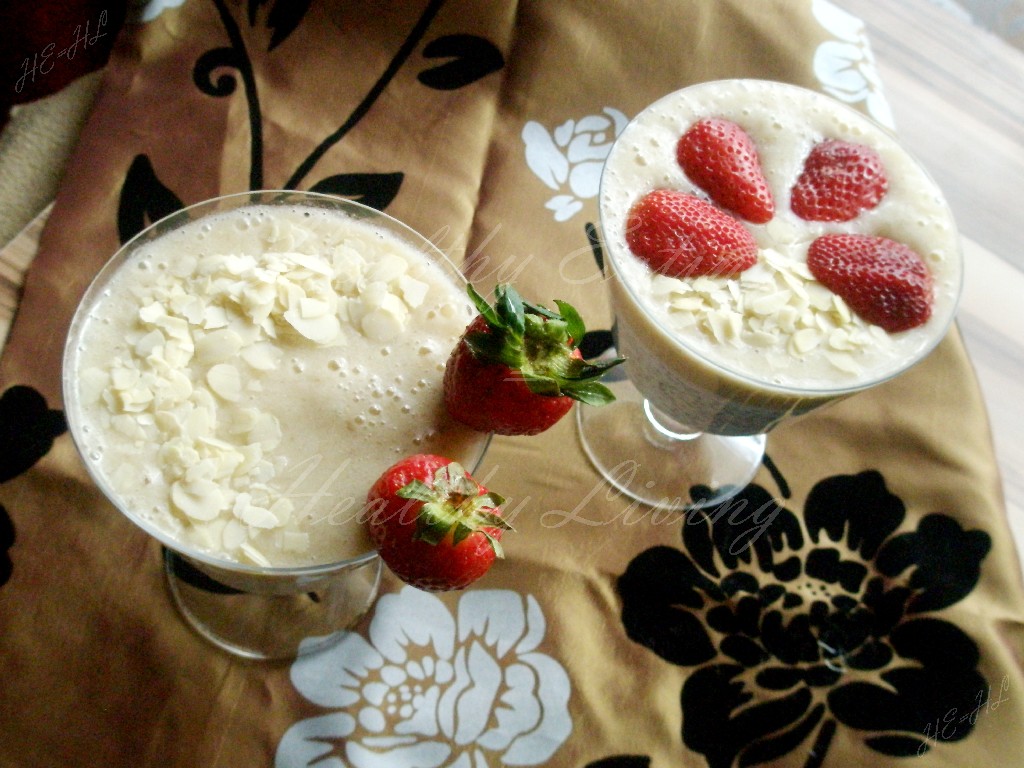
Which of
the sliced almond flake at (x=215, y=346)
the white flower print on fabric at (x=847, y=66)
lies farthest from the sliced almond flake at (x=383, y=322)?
the white flower print on fabric at (x=847, y=66)

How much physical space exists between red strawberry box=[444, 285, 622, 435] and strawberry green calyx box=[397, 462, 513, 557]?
70 mm

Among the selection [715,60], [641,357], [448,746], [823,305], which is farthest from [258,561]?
[715,60]

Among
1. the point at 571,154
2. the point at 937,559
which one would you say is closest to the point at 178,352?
the point at 571,154

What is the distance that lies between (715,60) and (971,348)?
51 cm

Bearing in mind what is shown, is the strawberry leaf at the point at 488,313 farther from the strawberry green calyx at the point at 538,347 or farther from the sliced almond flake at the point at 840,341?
the sliced almond flake at the point at 840,341

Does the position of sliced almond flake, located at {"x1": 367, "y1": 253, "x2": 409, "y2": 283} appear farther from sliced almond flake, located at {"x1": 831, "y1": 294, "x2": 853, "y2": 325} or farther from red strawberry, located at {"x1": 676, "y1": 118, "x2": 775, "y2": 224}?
sliced almond flake, located at {"x1": 831, "y1": 294, "x2": 853, "y2": 325}

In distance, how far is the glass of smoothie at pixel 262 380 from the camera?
71 centimetres

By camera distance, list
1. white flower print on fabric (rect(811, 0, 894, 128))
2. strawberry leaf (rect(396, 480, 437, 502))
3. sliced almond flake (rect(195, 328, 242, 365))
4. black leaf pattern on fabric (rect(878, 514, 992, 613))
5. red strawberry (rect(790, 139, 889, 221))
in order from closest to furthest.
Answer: strawberry leaf (rect(396, 480, 437, 502)), sliced almond flake (rect(195, 328, 242, 365)), red strawberry (rect(790, 139, 889, 221)), black leaf pattern on fabric (rect(878, 514, 992, 613)), white flower print on fabric (rect(811, 0, 894, 128))

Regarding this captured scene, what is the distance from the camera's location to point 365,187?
1093 mm

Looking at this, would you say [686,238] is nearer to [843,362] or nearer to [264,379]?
[843,362]

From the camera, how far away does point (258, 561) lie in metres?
0.70

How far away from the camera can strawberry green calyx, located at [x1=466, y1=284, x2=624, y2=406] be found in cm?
69

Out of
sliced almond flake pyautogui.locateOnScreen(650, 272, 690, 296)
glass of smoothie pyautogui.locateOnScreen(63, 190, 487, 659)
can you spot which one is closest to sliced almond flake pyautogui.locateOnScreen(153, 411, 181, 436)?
glass of smoothie pyautogui.locateOnScreen(63, 190, 487, 659)

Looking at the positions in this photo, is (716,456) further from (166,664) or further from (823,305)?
(166,664)
